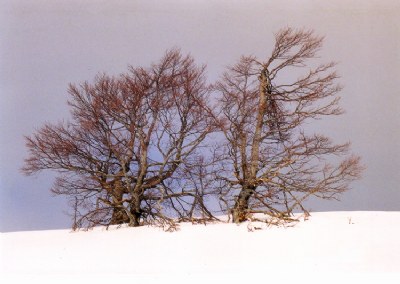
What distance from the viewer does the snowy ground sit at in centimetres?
701

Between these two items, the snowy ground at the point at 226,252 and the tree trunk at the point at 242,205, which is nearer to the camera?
the snowy ground at the point at 226,252

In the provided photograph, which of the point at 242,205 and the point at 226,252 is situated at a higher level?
the point at 242,205

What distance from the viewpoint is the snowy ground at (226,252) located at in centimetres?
701

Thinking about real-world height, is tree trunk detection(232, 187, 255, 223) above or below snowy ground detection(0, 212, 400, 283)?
above

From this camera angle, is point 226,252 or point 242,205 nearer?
point 226,252

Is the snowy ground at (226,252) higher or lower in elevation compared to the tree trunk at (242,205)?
lower

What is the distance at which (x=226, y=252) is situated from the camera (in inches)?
305

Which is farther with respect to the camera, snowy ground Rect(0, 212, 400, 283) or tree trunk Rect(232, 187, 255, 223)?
tree trunk Rect(232, 187, 255, 223)

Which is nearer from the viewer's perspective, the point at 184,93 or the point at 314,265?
the point at 314,265

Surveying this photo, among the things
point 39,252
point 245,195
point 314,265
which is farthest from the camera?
point 245,195

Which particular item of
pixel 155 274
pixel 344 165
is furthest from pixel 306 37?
pixel 155 274

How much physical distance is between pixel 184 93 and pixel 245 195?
8.27ft

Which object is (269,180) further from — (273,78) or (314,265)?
(314,265)

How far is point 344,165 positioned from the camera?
11.0 metres
